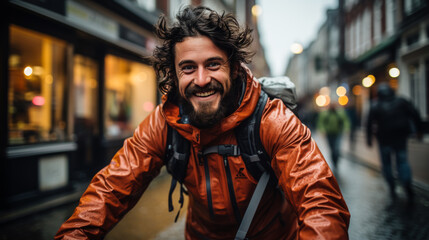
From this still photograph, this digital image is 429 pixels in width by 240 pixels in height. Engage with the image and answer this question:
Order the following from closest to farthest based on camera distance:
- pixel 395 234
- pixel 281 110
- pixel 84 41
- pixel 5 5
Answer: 1. pixel 281 110
2. pixel 395 234
3. pixel 5 5
4. pixel 84 41

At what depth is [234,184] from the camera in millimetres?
1512

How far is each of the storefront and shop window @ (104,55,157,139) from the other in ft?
0.10

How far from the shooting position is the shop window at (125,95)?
8086mm

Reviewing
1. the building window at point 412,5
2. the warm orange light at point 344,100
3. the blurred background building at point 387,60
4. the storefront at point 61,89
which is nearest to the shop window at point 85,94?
the storefront at point 61,89

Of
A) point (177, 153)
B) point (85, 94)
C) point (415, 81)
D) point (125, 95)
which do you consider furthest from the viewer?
point (415, 81)

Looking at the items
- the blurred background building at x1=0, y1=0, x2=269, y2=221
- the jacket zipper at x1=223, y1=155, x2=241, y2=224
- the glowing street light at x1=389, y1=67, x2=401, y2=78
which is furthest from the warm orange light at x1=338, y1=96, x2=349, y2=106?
the jacket zipper at x1=223, y1=155, x2=241, y2=224

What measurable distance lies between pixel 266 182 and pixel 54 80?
238 inches

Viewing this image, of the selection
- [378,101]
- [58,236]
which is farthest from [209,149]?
[378,101]

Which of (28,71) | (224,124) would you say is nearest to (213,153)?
(224,124)

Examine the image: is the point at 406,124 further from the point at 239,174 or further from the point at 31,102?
the point at 31,102

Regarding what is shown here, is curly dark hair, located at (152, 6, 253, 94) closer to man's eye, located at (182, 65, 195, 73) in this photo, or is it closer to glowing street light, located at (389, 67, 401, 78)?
man's eye, located at (182, 65, 195, 73)

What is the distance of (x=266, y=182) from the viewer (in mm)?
1504

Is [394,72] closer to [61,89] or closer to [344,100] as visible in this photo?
[344,100]

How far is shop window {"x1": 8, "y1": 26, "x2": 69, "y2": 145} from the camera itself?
5145 millimetres
